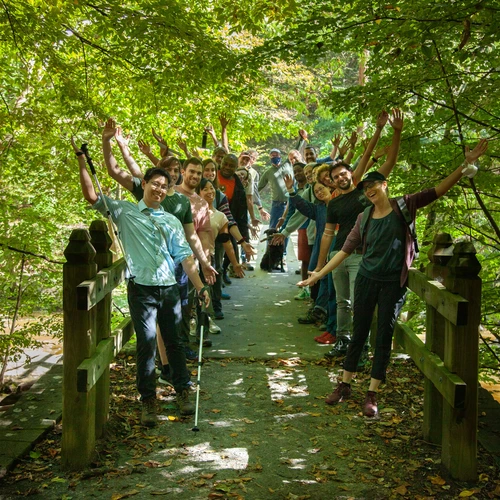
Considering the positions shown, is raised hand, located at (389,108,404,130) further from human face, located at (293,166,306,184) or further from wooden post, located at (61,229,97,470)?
human face, located at (293,166,306,184)

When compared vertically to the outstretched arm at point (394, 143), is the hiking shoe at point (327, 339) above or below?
below

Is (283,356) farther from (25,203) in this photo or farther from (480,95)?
(25,203)

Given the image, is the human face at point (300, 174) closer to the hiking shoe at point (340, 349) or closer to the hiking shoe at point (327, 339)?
the hiking shoe at point (327, 339)

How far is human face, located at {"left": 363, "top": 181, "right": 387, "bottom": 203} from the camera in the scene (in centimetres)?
536

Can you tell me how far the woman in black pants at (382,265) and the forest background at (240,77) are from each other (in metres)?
1.06

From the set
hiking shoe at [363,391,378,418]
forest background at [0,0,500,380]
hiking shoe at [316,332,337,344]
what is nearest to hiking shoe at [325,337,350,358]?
hiking shoe at [316,332,337,344]

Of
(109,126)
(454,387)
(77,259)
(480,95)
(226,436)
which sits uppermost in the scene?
(480,95)

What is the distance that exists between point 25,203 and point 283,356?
16.2 feet

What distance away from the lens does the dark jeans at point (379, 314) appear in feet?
Result: 17.6

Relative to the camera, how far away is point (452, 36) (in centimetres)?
573

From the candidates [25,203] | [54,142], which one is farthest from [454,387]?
[25,203]

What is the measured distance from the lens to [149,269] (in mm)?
5141

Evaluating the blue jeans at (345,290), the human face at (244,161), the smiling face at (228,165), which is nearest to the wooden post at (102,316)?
the blue jeans at (345,290)

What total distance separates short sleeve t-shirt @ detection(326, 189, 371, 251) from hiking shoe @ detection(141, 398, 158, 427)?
9.19ft
